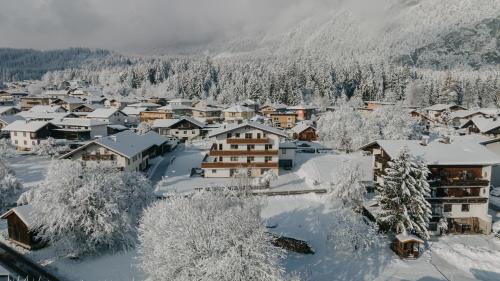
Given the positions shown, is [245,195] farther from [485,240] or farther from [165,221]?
[485,240]

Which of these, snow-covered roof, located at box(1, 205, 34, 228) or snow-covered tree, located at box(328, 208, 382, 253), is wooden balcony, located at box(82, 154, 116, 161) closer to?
snow-covered roof, located at box(1, 205, 34, 228)

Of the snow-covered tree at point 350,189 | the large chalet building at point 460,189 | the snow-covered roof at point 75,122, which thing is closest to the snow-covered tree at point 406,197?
the large chalet building at point 460,189

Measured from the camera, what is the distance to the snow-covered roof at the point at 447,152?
38.4 metres

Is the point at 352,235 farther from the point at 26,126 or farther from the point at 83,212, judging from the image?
the point at 26,126

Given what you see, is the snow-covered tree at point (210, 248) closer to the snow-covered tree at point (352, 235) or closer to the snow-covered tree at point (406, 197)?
the snow-covered tree at point (352, 235)

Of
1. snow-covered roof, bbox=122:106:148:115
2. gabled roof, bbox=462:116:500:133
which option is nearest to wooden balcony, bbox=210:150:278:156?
gabled roof, bbox=462:116:500:133

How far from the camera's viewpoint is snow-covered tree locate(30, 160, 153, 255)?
1289 inches

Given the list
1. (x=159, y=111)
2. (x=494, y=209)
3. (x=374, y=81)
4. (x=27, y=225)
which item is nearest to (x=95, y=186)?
(x=27, y=225)

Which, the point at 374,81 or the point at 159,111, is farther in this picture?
the point at 374,81

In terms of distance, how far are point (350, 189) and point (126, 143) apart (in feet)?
120

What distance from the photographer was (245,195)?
36031 mm

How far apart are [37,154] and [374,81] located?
13306 cm

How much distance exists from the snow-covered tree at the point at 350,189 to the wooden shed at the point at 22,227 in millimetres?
32107

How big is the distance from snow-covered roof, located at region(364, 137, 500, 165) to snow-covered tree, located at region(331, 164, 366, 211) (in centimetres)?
471
